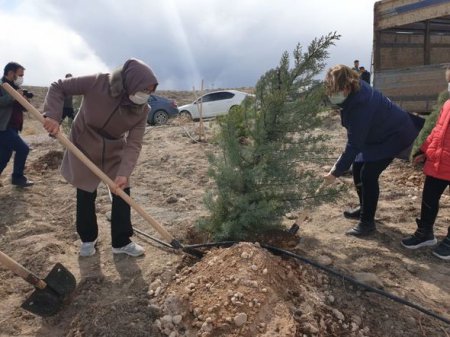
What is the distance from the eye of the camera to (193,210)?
4.81 meters

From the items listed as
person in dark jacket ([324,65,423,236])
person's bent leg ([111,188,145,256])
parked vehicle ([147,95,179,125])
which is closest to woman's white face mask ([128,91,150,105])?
person's bent leg ([111,188,145,256])

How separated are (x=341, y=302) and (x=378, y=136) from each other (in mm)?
1511

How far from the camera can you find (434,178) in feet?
11.2

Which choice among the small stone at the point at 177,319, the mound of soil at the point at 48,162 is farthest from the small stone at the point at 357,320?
the mound of soil at the point at 48,162

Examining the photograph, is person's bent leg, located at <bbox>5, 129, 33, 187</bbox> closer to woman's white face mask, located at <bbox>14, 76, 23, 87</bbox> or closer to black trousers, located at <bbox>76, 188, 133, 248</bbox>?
woman's white face mask, located at <bbox>14, 76, 23, 87</bbox>

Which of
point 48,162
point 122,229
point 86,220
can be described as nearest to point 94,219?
point 86,220

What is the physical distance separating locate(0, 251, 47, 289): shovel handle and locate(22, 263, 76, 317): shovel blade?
0.06 metres

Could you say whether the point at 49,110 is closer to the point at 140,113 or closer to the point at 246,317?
the point at 140,113

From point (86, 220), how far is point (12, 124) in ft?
9.35

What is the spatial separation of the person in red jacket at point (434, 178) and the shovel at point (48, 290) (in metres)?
2.86

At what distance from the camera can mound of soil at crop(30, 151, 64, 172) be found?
280 inches

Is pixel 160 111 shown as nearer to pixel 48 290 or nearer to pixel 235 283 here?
pixel 48 290

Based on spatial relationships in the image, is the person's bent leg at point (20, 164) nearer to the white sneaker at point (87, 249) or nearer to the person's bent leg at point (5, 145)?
the person's bent leg at point (5, 145)

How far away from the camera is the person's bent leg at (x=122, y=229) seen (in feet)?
11.1
